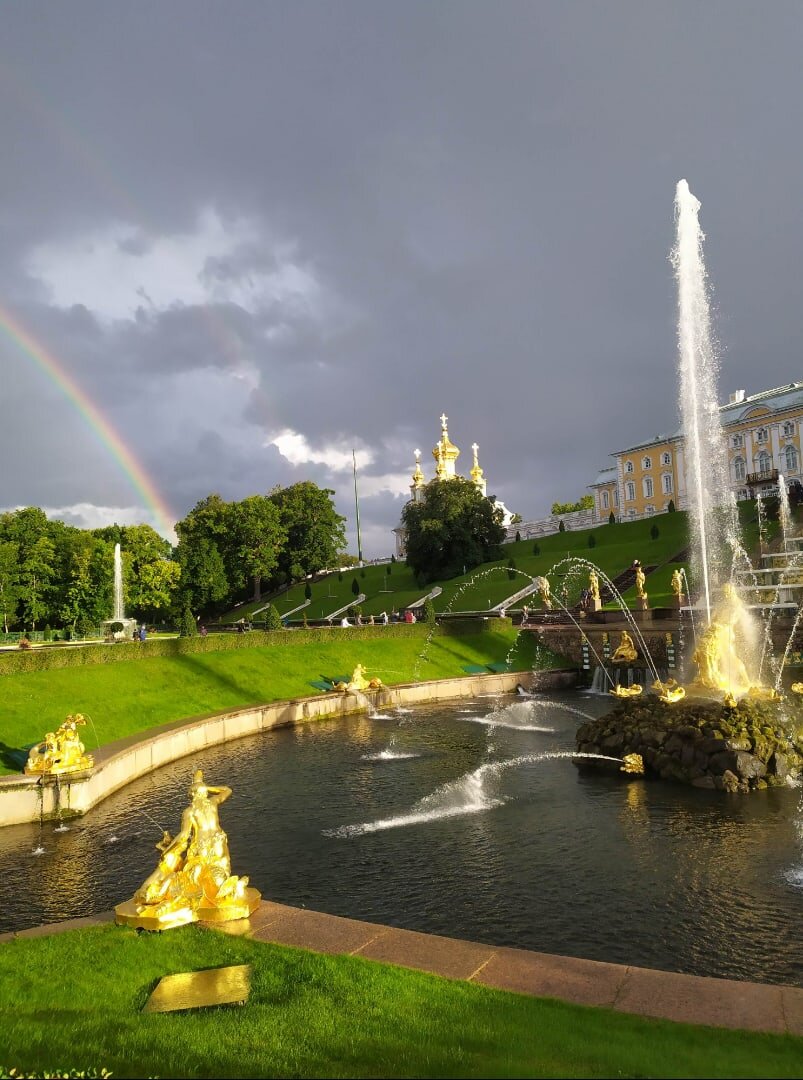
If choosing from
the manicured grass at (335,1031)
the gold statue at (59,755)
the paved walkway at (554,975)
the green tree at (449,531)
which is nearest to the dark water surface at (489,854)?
the gold statue at (59,755)

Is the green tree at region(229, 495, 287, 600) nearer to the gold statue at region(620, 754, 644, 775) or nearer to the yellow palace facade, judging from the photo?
the yellow palace facade

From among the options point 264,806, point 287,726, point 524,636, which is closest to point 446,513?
point 524,636

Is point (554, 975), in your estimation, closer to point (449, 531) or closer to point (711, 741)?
point (711, 741)

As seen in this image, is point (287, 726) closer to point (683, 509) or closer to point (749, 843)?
point (749, 843)

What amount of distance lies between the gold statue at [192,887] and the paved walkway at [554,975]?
1.11 feet

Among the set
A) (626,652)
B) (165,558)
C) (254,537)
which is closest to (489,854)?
(626,652)

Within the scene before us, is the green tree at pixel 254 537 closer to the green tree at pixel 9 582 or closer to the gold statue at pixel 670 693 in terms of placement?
the green tree at pixel 9 582

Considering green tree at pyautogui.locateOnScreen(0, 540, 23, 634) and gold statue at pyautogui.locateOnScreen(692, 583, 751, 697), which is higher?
green tree at pyautogui.locateOnScreen(0, 540, 23, 634)

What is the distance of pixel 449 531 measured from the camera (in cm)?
8488

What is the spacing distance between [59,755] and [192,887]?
31.0ft

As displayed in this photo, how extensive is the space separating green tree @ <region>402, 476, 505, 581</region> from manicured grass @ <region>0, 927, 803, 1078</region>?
7607 cm

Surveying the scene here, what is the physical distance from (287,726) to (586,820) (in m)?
15.9

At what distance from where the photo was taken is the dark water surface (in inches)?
427

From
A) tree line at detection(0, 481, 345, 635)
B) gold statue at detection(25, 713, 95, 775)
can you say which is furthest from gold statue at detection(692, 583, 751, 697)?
tree line at detection(0, 481, 345, 635)
